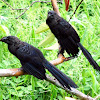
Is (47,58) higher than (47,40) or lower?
lower

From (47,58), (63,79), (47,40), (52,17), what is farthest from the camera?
(47,58)

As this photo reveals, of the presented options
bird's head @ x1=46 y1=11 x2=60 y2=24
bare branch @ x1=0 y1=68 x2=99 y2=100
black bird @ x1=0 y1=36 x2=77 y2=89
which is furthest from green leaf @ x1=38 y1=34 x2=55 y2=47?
bird's head @ x1=46 y1=11 x2=60 y2=24

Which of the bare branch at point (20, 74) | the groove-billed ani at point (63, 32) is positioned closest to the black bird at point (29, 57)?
the bare branch at point (20, 74)

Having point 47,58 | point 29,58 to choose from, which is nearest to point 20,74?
point 29,58

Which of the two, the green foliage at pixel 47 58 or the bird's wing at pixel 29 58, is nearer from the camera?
the bird's wing at pixel 29 58

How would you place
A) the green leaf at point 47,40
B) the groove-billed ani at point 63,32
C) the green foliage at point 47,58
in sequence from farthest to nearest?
the green foliage at point 47,58
the groove-billed ani at point 63,32
the green leaf at point 47,40

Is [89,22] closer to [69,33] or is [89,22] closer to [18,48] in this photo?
[69,33]

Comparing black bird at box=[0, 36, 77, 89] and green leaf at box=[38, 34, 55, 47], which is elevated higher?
green leaf at box=[38, 34, 55, 47]

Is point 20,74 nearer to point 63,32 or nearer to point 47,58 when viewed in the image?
point 63,32

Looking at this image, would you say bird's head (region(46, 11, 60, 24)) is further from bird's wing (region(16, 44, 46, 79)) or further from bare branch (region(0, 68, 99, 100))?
bare branch (region(0, 68, 99, 100))

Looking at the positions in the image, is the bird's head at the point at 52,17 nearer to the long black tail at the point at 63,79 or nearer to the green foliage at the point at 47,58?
the green foliage at the point at 47,58

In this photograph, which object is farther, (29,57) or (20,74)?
(29,57)

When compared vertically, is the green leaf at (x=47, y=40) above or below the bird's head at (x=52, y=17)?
below

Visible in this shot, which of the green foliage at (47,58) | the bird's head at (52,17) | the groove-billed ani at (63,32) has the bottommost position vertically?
the green foliage at (47,58)
